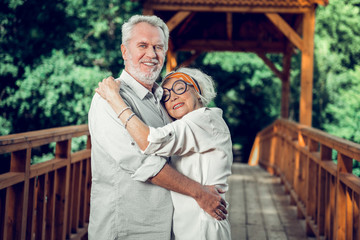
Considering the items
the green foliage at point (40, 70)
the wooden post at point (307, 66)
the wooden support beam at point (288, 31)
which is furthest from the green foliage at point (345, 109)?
the green foliage at point (40, 70)

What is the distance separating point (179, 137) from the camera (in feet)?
6.18

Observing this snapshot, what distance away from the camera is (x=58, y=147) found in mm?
3158

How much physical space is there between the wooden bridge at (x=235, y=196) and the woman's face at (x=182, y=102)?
2.67 feet

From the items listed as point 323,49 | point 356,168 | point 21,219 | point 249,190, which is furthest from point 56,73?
point 323,49

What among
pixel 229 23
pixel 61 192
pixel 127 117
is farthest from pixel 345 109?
pixel 127 117

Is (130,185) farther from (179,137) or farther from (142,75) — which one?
(142,75)

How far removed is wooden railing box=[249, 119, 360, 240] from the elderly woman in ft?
3.40

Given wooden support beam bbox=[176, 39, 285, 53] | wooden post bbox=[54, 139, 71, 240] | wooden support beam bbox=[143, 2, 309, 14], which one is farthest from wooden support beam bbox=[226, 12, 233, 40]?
wooden post bbox=[54, 139, 71, 240]

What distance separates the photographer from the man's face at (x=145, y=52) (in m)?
2.15

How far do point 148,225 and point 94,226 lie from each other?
0.84 ft

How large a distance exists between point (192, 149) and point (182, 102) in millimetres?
299

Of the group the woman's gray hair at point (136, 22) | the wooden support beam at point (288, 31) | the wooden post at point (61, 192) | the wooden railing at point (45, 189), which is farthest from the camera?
the wooden support beam at point (288, 31)

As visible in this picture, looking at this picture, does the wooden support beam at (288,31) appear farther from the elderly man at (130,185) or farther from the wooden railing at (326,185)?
the elderly man at (130,185)

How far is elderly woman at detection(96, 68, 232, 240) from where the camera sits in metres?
1.86
